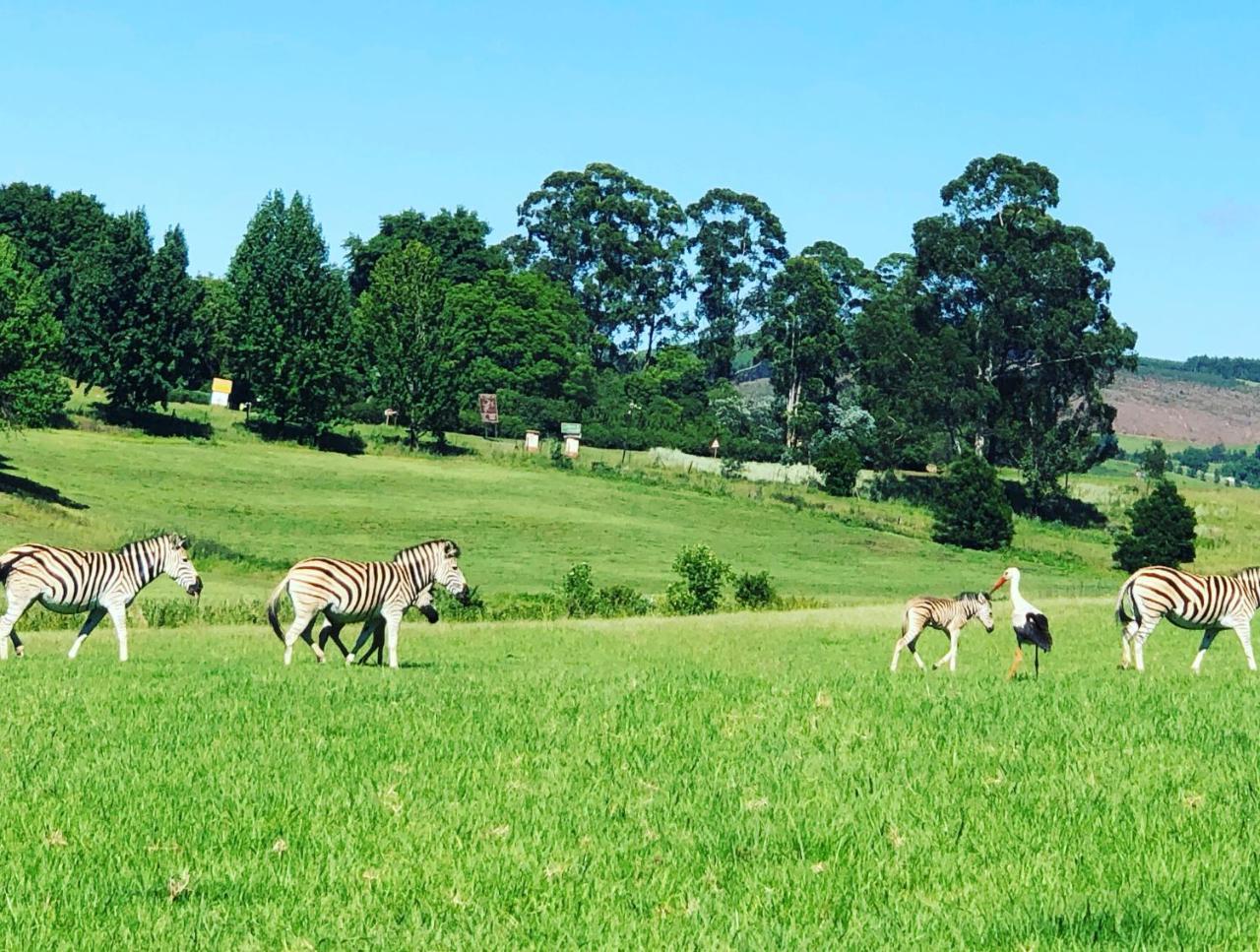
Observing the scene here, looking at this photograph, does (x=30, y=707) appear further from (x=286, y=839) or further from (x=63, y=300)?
(x=63, y=300)

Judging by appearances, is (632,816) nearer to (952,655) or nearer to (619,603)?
(952,655)

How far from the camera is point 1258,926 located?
866cm

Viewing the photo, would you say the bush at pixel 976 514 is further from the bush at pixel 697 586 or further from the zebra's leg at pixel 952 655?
the zebra's leg at pixel 952 655

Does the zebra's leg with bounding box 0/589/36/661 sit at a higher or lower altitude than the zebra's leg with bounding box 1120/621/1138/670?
lower

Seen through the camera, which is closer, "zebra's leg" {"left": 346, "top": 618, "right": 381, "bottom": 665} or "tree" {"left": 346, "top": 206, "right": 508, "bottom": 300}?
"zebra's leg" {"left": 346, "top": 618, "right": 381, "bottom": 665}

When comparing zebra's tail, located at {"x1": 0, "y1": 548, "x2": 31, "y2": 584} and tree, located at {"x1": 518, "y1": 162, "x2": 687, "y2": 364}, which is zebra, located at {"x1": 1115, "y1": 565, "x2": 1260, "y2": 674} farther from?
tree, located at {"x1": 518, "y1": 162, "x2": 687, "y2": 364}

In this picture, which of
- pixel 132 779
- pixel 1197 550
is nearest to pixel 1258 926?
pixel 132 779

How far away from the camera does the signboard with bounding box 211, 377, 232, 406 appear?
134m

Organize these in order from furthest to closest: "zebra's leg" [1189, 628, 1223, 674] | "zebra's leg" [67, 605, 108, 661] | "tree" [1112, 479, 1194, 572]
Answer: "tree" [1112, 479, 1194, 572]
"zebra's leg" [67, 605, 108, 661]
"zebra's leg" [1189, 628, 1223, 674]

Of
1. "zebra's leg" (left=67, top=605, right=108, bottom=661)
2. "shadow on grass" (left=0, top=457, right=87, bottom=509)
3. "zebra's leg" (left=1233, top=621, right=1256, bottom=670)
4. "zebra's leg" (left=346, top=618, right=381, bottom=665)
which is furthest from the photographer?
"shadow on grass" (left=0, top=457, right=87, bottom=509)

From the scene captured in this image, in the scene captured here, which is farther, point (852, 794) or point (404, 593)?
point (404, 593)

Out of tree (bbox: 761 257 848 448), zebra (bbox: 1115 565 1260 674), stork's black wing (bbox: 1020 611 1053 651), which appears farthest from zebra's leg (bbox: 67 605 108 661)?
tree (bbox: 761 257 848 448)

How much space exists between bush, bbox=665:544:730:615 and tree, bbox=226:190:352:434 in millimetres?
64022

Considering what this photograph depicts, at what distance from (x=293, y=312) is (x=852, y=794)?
114877 mm
